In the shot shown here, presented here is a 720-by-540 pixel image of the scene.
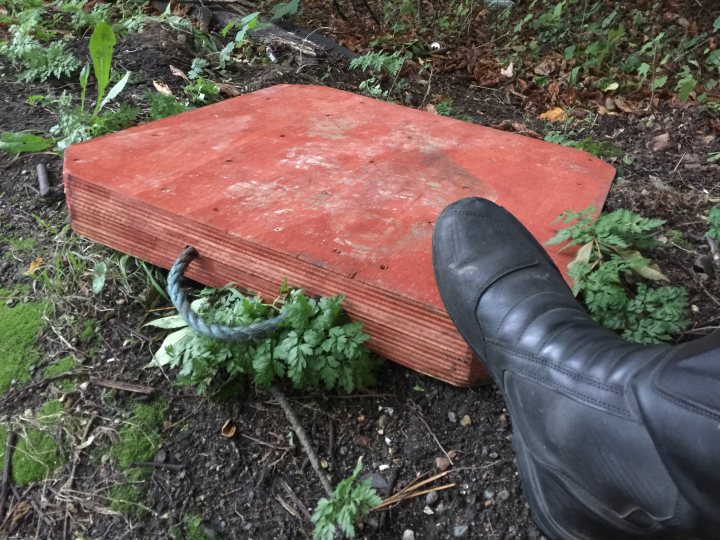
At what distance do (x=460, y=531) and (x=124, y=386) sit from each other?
95 cm

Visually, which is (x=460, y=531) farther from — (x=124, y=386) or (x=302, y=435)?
(x=124, y=386)

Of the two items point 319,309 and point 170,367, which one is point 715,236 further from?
point 170,367

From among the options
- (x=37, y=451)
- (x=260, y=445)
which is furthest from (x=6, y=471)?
(x=260, y=445)

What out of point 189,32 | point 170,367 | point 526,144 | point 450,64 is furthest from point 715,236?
point 189,32

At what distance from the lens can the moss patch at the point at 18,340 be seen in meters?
1.68

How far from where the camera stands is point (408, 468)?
140 cm

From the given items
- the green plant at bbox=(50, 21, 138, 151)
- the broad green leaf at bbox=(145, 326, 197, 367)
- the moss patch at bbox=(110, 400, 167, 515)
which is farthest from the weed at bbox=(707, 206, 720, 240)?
the green plant at bbox=(50, 21, 138, 151)

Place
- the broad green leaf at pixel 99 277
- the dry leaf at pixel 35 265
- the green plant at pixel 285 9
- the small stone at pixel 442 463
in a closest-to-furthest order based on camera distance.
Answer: the small stone at pixel 442 463
the broad green leaf at pixel 99 277
the dry leaf at pixel 35 265
the green plant at pixel 285 9

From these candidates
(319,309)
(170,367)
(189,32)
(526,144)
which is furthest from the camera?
(189,32)

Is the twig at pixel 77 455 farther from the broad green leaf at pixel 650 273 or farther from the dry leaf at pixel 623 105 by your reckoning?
the dry leaf at pixel 623 105

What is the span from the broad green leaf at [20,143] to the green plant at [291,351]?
140 centimetres

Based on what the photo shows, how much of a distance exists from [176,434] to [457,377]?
726 millimetres

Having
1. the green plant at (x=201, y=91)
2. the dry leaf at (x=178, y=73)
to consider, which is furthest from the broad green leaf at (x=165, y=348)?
the dry leaf at (x=178, y=73)

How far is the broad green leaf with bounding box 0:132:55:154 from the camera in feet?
7.82
